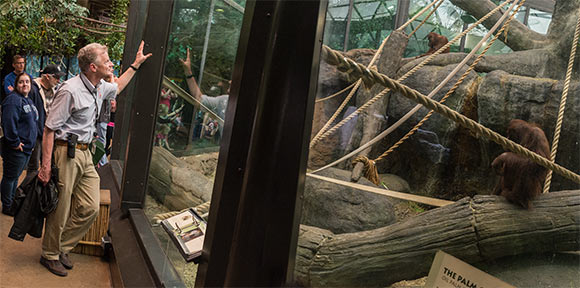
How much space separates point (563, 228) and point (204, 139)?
157 cm

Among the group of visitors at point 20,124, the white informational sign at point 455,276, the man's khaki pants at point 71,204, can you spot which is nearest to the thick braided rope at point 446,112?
the white informational sign at point 455,276

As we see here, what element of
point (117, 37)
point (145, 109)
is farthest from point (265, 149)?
point (117, 37)

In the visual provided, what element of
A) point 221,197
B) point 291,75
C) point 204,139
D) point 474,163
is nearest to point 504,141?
point 474,163

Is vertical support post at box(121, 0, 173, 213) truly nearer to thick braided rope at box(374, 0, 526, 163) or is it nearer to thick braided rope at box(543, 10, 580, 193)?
thick braided rope at box(374, 0, 526, 163)

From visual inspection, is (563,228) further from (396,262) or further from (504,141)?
(396,262)

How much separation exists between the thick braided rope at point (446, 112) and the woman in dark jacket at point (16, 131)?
12.5 feet

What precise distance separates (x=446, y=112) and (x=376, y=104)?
22cm

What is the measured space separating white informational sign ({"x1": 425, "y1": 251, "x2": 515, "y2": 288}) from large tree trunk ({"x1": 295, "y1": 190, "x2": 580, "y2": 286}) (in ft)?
0.18

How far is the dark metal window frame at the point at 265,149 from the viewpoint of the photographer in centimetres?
120

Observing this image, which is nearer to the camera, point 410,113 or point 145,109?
point 410,113

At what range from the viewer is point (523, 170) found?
4.16 feet

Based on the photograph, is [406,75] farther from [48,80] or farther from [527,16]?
[48,80]

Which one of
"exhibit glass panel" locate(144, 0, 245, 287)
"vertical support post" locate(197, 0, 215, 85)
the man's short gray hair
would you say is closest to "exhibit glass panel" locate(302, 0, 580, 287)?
"exhibit glass panel" locate(144, 0, 245, 287)

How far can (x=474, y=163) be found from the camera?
4.33 feet
